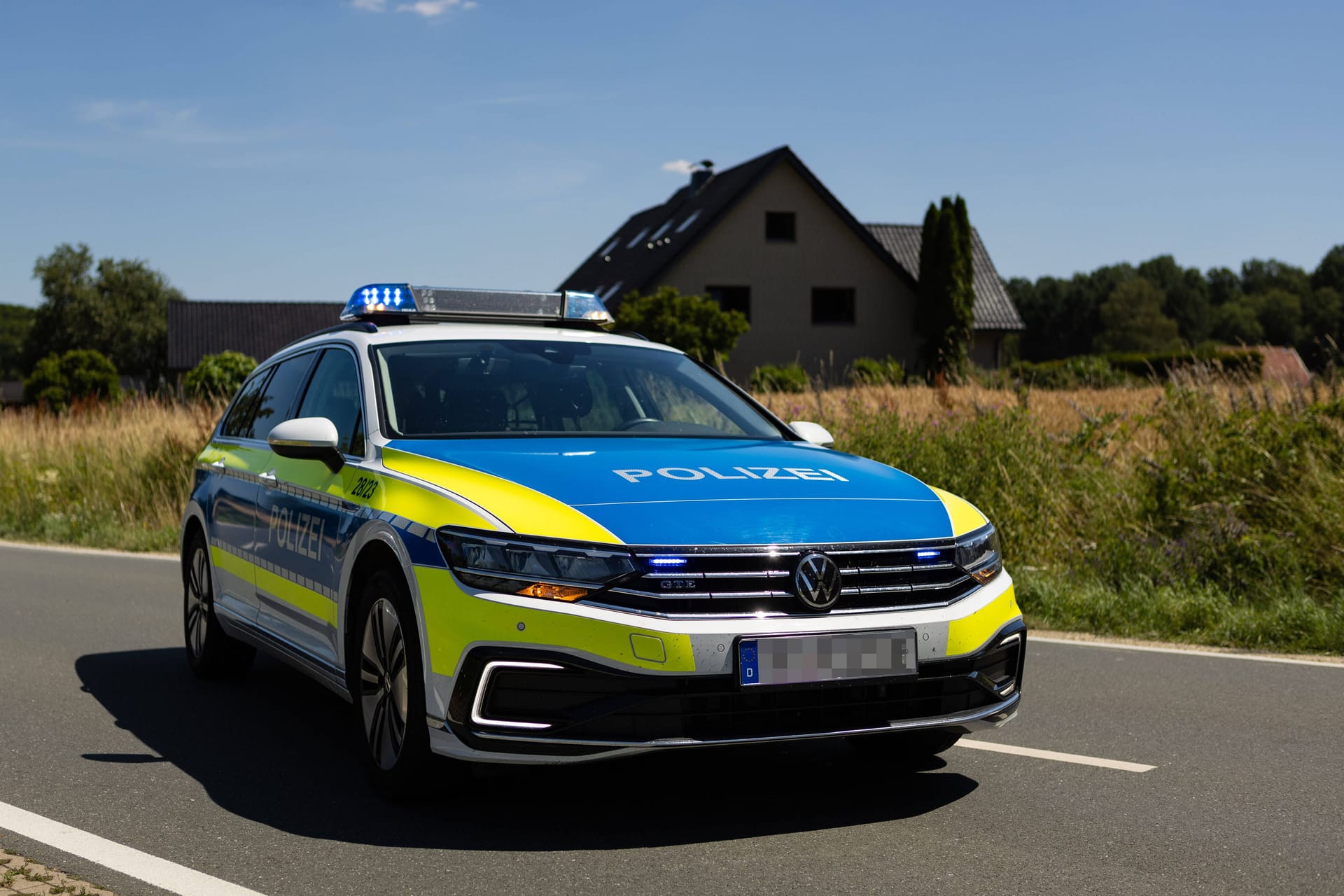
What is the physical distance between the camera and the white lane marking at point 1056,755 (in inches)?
220

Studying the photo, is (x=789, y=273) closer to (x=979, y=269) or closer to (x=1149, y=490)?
(x=979, y=269)

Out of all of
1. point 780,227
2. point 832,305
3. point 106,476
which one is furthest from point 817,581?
point 832,305

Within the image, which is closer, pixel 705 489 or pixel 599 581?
pixel 599 581

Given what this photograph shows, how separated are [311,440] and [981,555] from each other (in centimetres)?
242

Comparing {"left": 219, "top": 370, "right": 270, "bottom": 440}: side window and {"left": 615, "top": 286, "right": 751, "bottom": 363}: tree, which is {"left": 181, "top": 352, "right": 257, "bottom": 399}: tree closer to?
{"left": 615, "top": 286, "right": 751, "bottom": 363}: tree

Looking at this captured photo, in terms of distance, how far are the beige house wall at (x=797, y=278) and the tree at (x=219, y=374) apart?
16590 mm

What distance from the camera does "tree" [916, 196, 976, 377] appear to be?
45875 millimetres

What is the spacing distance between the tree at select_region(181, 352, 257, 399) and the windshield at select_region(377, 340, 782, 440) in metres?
20.8

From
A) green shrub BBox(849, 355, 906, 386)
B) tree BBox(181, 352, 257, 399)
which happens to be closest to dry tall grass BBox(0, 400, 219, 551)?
tree BBox(181, 352, 257, 399)

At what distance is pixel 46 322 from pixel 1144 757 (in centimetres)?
9912

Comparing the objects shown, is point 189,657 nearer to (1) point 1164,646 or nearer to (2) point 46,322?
(1) point 1164,646

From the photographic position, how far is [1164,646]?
8594 millimetres

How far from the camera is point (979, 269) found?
51.3 metres

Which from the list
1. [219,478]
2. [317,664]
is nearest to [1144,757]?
[317,664]
